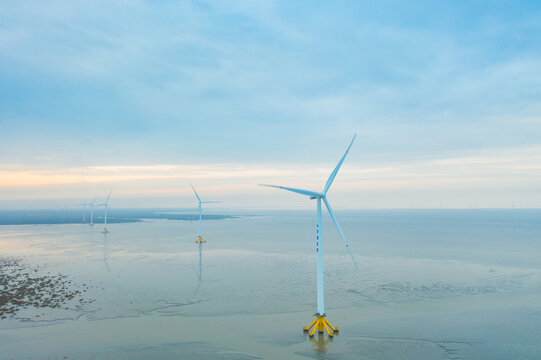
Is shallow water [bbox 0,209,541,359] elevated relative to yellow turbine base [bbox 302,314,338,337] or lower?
lower

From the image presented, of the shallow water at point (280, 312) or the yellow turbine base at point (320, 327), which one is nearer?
the shallow water at point (280, 312)

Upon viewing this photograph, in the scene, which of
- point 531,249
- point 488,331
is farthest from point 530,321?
point 531,249

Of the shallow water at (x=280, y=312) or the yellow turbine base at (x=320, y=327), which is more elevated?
the yellow turbine base at (x=320, y=327)

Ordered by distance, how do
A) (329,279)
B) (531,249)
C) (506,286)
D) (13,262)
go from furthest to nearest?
(531,249), (13,262), (329,279), (506,286)

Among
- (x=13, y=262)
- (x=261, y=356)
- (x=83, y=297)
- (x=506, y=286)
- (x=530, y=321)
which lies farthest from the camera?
(x=13, y=262)

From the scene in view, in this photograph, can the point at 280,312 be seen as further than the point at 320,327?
Yes

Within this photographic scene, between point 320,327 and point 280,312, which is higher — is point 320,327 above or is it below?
above

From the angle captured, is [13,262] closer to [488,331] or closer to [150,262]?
[150,262]

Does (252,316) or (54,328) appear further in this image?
(252,316)
